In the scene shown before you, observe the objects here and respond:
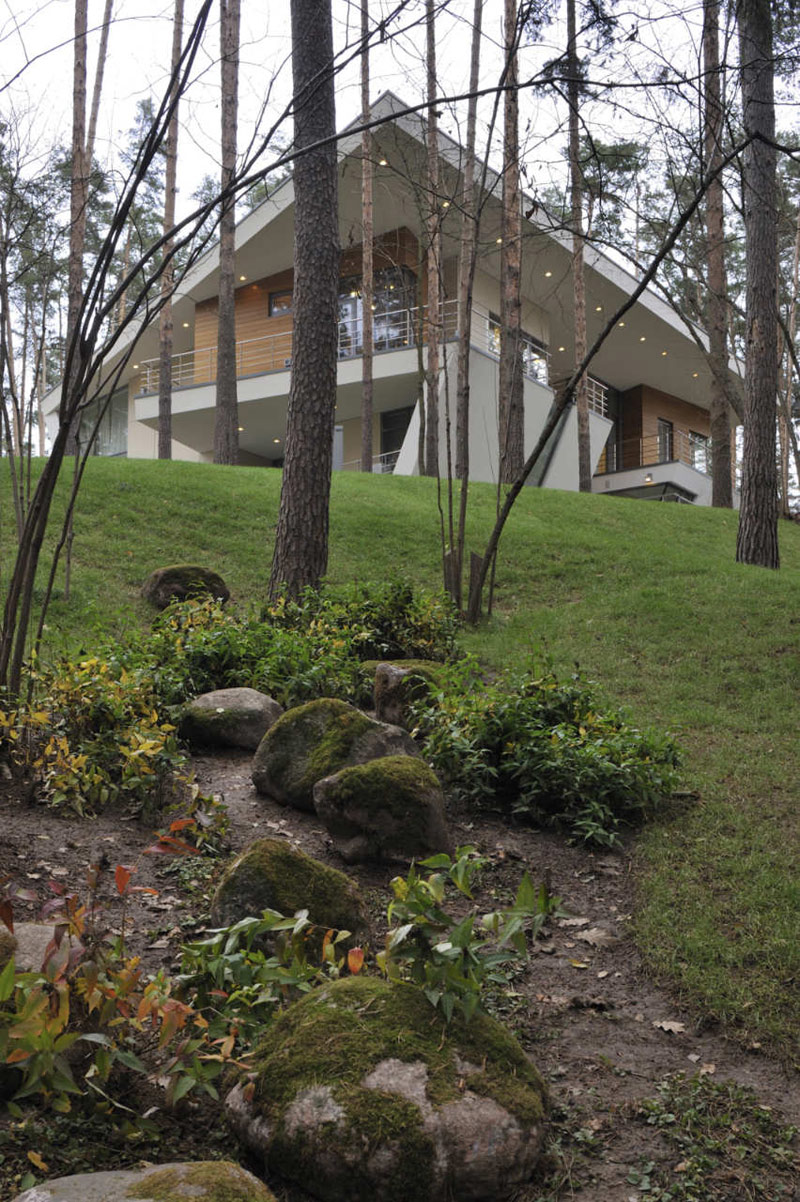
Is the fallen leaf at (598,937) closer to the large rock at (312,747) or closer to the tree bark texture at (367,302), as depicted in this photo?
the large rock at (312,747)

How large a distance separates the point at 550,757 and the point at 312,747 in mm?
1401

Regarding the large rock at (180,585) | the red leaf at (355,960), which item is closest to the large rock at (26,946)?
the red leaf at (355,960)

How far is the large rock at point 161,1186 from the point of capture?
1.98 meters

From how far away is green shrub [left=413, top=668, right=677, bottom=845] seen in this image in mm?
5219

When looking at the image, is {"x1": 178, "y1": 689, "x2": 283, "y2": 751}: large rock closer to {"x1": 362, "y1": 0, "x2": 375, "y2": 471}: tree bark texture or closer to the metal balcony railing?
{"x1": 362, "y1": 0, "x2": 375, "y2": 471}: tree bark texture

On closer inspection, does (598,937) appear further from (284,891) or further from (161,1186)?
(161,1186)

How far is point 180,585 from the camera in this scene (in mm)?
9383

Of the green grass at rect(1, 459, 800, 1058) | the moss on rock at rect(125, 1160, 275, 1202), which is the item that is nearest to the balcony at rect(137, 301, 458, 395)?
the green grass at rect(1, 459, 800, 1058)

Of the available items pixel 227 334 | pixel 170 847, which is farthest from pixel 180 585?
pixel 227 334

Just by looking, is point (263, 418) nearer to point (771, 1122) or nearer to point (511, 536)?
point (511, 536)

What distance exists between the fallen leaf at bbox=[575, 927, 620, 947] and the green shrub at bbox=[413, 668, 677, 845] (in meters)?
0.76

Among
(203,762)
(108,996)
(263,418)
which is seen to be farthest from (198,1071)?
(263,418)

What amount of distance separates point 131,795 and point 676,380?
111ft

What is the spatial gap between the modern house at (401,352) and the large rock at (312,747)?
1490 centimetres
